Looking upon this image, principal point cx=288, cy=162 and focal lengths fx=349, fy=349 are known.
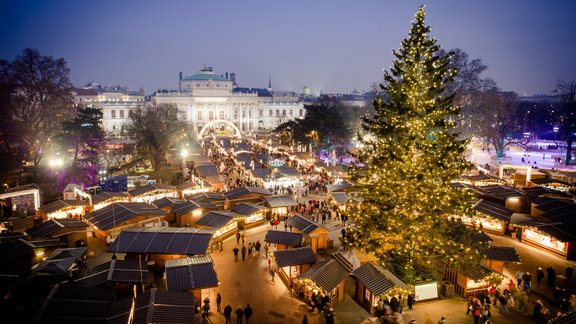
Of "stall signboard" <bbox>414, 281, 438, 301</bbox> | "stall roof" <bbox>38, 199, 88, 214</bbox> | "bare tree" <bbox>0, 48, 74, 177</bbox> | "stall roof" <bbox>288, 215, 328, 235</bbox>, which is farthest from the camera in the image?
"bare tree" <bbox>0, 48, 74, 177</bbox>

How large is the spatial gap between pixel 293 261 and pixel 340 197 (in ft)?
31.5

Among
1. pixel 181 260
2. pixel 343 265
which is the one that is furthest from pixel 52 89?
pixel 343 265

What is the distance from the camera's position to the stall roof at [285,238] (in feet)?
45.9

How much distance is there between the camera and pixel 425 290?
11156mm

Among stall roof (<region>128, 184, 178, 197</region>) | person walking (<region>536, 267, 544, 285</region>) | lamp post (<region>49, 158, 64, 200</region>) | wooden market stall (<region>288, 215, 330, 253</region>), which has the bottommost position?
person walking (<region>536, 267, 544, 285</region>)

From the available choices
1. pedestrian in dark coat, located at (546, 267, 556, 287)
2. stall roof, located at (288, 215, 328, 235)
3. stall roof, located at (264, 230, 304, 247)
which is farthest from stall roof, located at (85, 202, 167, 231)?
pedestrian in dark coat, located at (546, 267, 556, 287)

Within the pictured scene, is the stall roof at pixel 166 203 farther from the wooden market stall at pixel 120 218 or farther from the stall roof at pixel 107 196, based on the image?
the stall roof at pixel 107 196

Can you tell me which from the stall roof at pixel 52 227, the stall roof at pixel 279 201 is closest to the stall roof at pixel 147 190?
the stall roof at pixel 52 227

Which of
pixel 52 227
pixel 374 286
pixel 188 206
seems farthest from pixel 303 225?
pixel 52 227

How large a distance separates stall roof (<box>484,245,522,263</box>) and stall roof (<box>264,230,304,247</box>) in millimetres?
6815

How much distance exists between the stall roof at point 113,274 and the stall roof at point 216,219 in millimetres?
4595

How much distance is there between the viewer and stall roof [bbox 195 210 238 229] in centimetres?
1611

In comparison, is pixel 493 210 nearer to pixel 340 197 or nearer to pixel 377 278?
pixel 340 197

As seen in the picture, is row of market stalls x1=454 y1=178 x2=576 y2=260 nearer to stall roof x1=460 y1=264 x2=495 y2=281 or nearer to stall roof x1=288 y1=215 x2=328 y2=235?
stall roof x1=460 y1=264 x2=495 y2=281
